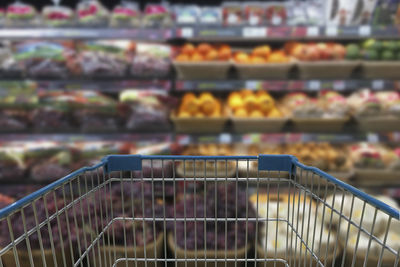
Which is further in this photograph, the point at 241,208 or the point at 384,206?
the point at 241,208

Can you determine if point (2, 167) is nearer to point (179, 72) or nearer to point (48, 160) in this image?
point (48, 160)

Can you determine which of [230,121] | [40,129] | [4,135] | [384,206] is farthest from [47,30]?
[384,206]

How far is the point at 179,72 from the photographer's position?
213 cm

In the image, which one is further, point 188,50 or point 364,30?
point 188,50

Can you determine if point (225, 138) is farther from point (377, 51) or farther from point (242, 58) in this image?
point (377, 51)

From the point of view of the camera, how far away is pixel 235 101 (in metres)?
2.23

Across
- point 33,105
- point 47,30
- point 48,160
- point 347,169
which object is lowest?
point 347,169

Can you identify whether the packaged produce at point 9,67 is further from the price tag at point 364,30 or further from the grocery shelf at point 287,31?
the price tag at point 364,30

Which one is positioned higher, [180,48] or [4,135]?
[180,48]

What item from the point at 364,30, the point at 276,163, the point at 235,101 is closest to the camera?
the point at 276,163

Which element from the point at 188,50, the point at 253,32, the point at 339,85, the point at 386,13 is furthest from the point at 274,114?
the point at 386,13

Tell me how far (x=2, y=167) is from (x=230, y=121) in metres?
1.96

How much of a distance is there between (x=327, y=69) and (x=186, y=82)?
1163mm

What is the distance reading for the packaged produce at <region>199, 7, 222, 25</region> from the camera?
2.08m
